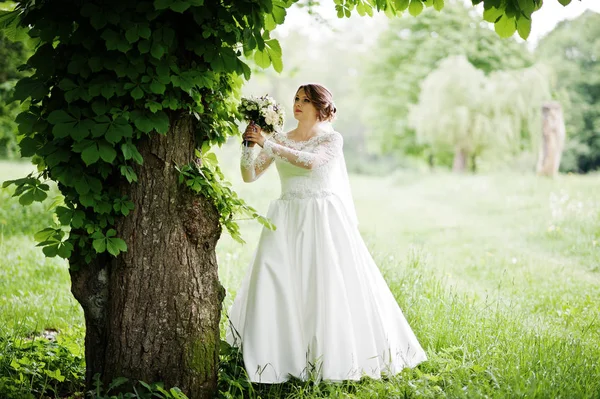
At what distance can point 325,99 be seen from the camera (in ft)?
14.4

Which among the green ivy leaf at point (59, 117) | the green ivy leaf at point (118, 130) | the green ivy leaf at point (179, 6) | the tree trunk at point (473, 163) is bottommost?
the green ivy leaf at point (118, 130)

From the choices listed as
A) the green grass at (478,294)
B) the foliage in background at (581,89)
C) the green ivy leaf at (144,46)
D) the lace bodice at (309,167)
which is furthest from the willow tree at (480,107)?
the green ivy leaf at (144,46)

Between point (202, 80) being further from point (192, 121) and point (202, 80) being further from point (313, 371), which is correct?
point (313, 371)

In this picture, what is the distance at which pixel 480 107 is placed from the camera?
73.0 ft

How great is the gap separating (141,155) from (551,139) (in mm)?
16980

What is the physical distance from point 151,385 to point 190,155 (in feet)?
4.54

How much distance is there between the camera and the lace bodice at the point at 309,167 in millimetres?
4223

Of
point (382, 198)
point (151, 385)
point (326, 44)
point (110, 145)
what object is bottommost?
point (151, 385)

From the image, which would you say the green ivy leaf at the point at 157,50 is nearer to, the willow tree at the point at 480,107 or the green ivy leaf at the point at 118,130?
the green ivy leaf at the point at 118,130

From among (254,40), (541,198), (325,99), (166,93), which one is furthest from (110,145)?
(541,198)

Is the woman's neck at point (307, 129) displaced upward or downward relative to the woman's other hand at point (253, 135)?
upward

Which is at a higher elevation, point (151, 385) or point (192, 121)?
point (192, 121)

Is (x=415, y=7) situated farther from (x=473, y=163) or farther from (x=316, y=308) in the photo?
(x=473, y=163)

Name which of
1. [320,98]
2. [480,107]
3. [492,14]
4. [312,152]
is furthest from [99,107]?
[480,107]
